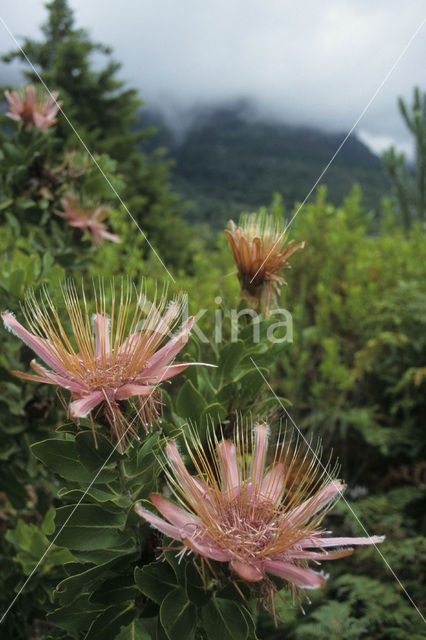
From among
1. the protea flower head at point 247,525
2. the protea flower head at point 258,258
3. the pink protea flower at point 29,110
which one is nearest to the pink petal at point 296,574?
the protea flower head at point 247,525

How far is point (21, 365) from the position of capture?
172 cm

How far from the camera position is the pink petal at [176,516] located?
71cm

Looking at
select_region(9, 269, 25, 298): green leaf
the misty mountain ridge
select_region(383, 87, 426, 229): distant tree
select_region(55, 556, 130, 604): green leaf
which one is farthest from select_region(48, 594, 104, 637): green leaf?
select_region(383, 87, 426, 229): distant tree

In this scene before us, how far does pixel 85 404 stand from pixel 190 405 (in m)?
0.30

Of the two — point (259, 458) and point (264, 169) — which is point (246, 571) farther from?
point (264, 169)

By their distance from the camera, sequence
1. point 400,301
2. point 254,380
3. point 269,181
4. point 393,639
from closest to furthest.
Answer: point 254,380
point 393,639
point 400,301
point 269,181

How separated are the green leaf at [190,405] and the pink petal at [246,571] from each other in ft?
1.13

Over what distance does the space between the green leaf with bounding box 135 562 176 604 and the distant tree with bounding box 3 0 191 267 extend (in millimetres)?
11648

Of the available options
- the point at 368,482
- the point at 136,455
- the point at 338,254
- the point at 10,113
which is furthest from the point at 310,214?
the point at 136,455

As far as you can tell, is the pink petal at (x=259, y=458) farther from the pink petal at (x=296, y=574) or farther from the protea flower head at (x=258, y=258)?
the protea flower head at (x=258, y=258)

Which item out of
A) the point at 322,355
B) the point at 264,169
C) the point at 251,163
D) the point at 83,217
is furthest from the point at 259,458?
the point at 251,163

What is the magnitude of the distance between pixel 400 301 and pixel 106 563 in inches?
118

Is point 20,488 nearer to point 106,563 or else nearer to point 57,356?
point 106,563

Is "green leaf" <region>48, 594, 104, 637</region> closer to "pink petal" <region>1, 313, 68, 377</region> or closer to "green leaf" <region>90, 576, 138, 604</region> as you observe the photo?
"green leaf" <region>90, 576, 138, 604</region>
